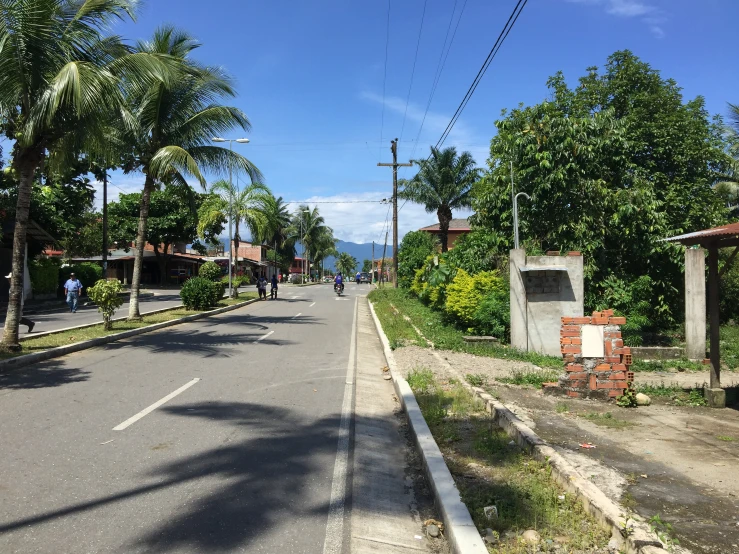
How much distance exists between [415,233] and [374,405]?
3082cm

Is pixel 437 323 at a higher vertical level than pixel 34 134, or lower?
lower

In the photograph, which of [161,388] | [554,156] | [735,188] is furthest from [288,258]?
[161,388]

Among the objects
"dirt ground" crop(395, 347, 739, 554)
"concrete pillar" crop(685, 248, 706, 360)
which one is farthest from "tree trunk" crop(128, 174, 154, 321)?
"concrete pillar" crop(685, 248, 706, 360)

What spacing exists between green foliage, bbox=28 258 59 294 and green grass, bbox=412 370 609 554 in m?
27.3

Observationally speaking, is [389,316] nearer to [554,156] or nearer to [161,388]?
[554,156]

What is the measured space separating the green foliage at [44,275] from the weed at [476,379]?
85.4 ft

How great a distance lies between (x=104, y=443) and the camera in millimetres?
5977

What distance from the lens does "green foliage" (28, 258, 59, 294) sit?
2859 centimetres

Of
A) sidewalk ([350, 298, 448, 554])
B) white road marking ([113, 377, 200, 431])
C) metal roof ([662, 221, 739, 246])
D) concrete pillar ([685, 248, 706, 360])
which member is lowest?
sidewalk ([350, 298, 448, 554])

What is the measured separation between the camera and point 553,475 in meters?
5.01

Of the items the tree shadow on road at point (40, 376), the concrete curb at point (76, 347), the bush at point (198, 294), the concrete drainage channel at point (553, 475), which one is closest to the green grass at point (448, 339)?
the concrete drainage channel at point (553, 475)

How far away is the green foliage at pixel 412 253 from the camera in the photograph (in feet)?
112

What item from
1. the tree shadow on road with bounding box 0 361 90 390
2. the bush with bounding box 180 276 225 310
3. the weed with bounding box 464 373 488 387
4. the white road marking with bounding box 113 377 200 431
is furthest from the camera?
the bush with bounding box 180 276 225 310

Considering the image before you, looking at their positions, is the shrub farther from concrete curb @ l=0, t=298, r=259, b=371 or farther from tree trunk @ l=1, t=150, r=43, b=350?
tree trunk @ l=1, t=150, r=43, b=350
